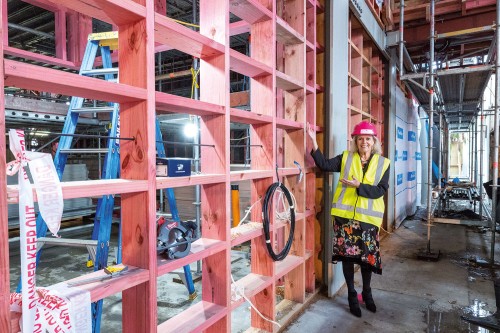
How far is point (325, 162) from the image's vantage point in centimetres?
280

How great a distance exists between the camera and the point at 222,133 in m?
1.77

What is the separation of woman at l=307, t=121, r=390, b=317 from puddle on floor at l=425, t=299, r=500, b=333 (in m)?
0.45

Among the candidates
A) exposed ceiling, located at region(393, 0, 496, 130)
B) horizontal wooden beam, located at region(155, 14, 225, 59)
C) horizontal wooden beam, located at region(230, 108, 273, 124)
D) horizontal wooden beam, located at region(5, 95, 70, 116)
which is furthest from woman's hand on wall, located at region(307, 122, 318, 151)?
horizontal wooden beam, located at region(5, 95, 70, 116)

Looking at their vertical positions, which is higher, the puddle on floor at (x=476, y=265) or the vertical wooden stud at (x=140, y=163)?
the vertical wooden stud at (x=140, y=163)

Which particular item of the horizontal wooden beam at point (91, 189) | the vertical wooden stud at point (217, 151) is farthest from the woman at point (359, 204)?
the horizontal wooden beam at point (91, 189)

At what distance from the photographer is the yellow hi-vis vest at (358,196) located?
2691 mm

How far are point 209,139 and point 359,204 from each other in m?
1.52

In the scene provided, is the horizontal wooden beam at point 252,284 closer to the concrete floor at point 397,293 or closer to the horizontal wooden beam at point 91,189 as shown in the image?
the concrete floor at point 397,293

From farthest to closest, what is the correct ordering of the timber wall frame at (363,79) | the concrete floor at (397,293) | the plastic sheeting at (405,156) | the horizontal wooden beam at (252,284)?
1. the plastic sheeting at (405,156)
2. the timber wall frame at (363,79)
3. the concrete floor at (397,293)
4. the horizontal wooden beam at (252,284)

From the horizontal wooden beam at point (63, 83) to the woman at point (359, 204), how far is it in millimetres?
1801

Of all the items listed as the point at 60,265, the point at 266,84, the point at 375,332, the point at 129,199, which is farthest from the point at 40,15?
the point at 375,332

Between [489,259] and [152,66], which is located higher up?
[152,66]

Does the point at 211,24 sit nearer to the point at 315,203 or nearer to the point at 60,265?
the point at 315,203

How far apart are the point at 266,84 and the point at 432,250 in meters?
3.82
